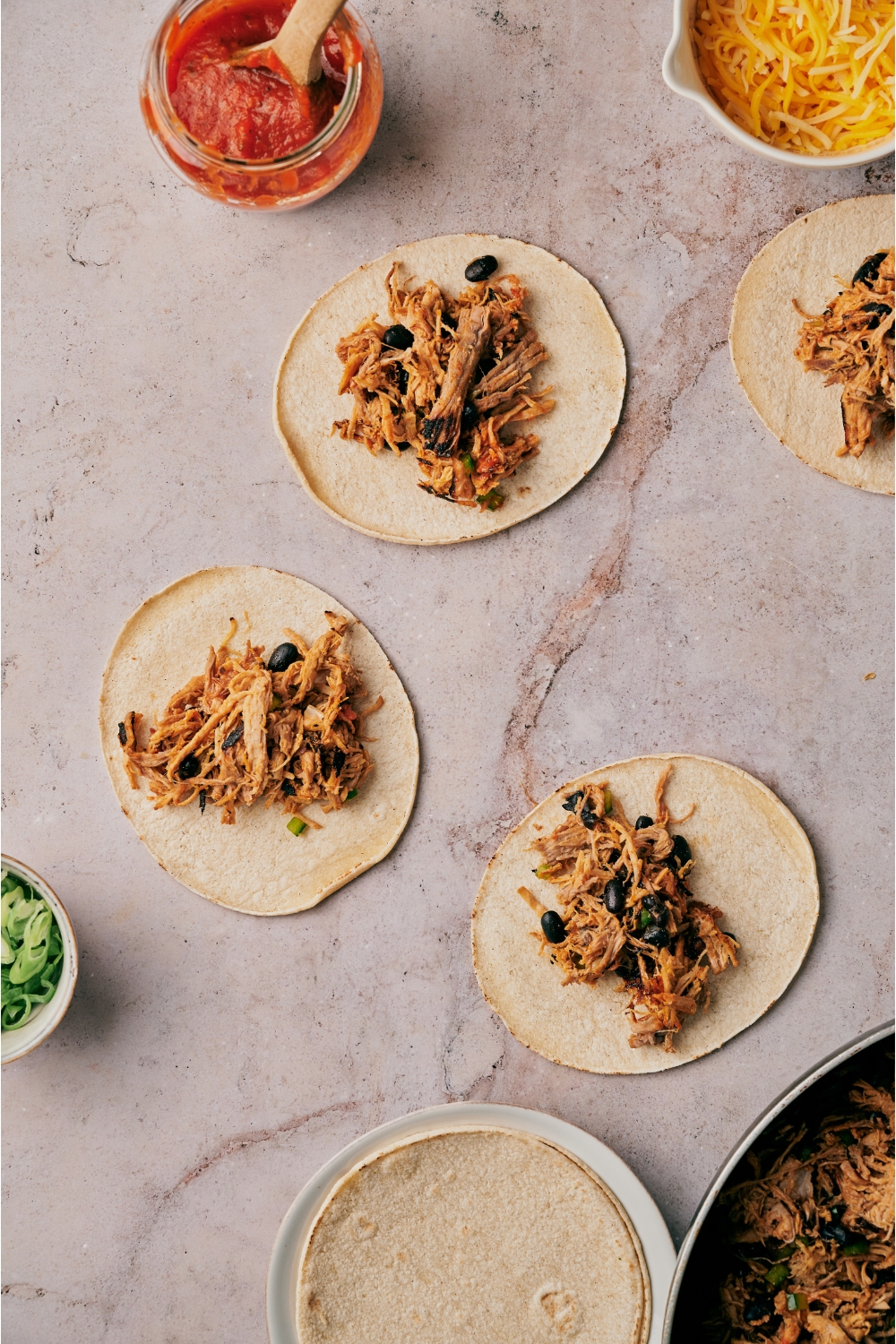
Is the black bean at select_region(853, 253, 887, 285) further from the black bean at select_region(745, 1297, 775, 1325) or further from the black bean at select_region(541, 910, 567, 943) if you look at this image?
the black bean at select_region(745, 1297, 775, 1325)

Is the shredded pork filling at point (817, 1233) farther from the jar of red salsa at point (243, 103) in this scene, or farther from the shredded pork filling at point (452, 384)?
the jar of red salsa at point (243, 103)

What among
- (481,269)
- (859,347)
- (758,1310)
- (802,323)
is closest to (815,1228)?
(758,1310)

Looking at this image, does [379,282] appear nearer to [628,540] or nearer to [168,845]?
[628,540]

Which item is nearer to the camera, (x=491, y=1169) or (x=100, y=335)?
(x=491, y=1169)

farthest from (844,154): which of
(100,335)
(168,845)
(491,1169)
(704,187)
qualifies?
(491,1169)

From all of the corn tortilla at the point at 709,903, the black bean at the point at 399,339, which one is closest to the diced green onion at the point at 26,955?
the corn tortilla at the point at 709,903

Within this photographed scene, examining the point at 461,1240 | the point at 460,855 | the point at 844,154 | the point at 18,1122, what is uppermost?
the point at 844,154
